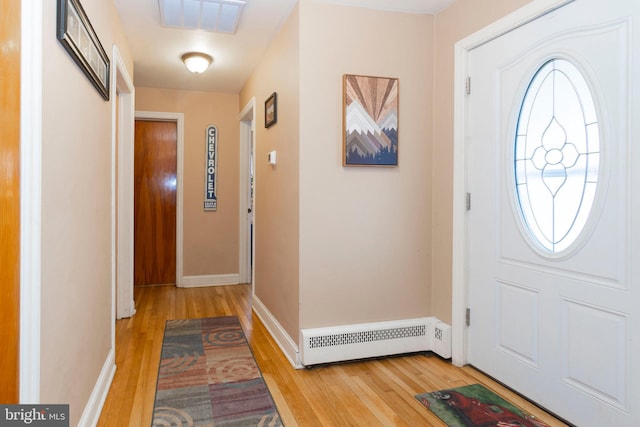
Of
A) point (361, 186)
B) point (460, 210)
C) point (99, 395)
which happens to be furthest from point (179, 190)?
point (460, 210)

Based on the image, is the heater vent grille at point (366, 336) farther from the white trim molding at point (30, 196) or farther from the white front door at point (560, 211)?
the white trim molding at point (30, 196)

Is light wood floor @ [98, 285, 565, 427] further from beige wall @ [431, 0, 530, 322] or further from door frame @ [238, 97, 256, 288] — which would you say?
door frame @ [238, 97, 256, 288]

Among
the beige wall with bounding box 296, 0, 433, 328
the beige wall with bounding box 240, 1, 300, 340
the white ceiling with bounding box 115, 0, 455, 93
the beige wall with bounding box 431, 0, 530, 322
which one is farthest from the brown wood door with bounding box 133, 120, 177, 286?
the beige wall with bounding box 431, 0, 530, 322

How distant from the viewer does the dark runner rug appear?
1.99m

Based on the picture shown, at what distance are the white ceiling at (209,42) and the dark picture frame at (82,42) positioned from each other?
0.87 m

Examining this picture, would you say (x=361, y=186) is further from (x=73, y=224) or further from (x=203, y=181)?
(x=203, y=181)

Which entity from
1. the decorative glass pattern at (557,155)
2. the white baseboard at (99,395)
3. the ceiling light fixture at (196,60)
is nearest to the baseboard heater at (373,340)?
the decorative glass pattern at (557,155)

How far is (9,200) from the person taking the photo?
3.73 feet

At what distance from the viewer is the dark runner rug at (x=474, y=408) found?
6.54ft

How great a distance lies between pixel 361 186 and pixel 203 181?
2920 millimetres

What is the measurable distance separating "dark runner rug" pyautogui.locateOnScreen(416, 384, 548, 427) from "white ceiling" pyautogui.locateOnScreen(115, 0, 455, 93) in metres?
2.42

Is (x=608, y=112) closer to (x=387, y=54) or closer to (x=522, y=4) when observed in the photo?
(x=522, y=4)

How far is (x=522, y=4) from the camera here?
7.17 ft

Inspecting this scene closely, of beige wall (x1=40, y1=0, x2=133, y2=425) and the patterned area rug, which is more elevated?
beige wall (x1=40, y1=0, x2=133, y2=425)
